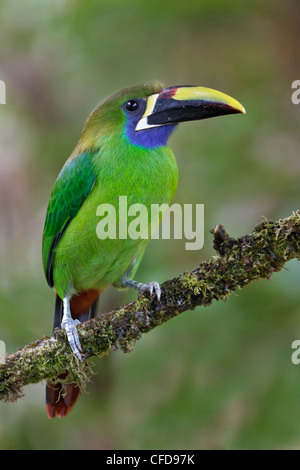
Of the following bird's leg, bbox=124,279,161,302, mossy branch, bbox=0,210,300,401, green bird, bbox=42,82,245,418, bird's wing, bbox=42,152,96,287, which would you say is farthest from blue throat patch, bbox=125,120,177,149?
mossy branch, bbox=0,210,300,401

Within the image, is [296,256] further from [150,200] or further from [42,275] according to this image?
[42,275]

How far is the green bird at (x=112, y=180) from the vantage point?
2791mm

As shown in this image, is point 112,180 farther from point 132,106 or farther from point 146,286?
point 146,286

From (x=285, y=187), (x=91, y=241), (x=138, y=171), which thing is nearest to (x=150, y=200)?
(x=138, y=171)

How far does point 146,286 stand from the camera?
8.82ft

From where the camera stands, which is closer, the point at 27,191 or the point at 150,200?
the point at 150,200

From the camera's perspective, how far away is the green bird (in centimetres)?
279

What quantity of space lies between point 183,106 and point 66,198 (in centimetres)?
66

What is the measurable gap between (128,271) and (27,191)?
86 centimetres

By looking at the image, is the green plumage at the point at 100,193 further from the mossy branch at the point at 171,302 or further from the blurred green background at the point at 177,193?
the mossy branch at the point at 171,302

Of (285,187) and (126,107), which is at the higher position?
(126,107)

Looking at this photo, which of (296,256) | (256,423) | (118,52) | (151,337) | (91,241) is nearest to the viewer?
(296,256)

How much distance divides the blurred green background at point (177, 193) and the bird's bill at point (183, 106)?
0.35 m

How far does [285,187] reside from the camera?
300 centimetres
